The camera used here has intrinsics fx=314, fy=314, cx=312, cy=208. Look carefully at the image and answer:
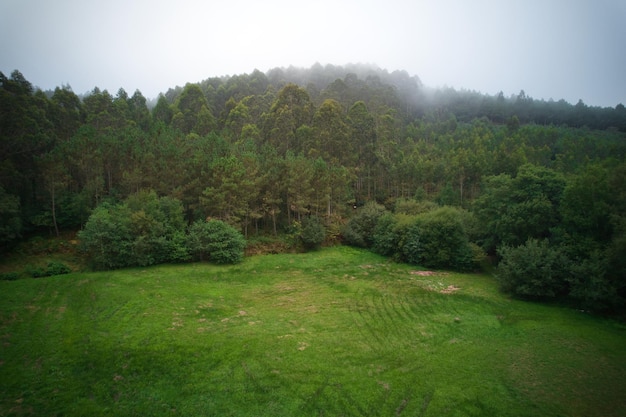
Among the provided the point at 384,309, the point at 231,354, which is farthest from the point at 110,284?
the point at 384,309

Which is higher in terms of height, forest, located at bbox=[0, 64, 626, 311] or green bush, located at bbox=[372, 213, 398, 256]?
forest, located at bbox=[0, 64, 626, 311]

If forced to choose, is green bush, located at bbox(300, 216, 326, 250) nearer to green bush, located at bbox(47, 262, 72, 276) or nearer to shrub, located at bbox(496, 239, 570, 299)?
shrub, located at bbox(496, 239, 570, 299)

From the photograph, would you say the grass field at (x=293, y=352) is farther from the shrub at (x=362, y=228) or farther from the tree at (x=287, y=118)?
the tree at (x=287, y=118)

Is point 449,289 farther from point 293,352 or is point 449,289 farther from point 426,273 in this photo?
point 293,352

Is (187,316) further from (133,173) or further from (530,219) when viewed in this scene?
(530,219)

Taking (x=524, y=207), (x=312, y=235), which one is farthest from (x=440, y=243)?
(x=312, y=235)

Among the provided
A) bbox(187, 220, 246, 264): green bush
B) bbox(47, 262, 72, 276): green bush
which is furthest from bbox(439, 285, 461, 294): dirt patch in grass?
bbox(47, 262, 72, 276): green bush
